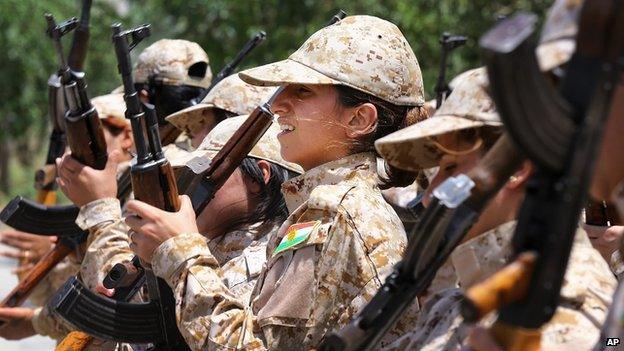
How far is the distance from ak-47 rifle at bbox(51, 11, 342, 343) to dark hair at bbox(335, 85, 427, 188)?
0.42 metres

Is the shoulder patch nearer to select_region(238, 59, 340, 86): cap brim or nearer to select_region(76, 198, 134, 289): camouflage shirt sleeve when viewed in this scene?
select_region(238, 59, 340, 86): cap brim

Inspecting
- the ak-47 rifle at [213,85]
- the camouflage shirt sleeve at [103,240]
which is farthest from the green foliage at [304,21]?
the camouflage shirt sleeve at [103,240]

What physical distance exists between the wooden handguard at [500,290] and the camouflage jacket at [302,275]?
1.33 metres

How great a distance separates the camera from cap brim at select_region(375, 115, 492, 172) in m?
2.89

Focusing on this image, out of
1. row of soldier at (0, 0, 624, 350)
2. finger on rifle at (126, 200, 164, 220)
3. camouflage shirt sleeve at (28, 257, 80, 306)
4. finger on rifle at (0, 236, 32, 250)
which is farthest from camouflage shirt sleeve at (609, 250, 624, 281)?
finger on rifle at (0, 236, 32, 250)

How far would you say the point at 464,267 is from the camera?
9.37 ft

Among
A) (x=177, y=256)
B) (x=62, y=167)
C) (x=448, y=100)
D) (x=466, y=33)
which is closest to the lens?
(x=448, y=100)

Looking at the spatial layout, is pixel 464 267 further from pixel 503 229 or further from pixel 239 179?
pixel 239 179

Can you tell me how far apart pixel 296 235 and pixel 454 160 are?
792 millimetres

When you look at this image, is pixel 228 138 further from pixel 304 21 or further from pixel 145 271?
pixel 304 21

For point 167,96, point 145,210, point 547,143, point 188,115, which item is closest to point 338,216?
point 145,210

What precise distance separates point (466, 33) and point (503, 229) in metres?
10.4

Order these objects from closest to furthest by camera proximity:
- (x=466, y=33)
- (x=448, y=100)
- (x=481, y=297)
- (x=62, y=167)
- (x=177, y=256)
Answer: (x=481, y=297) → (x=448, y=100) → (x=177, y=256) → (x=62, y=167) → (x=466, y=33)

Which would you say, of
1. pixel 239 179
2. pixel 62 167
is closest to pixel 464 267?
pixel 239 179
